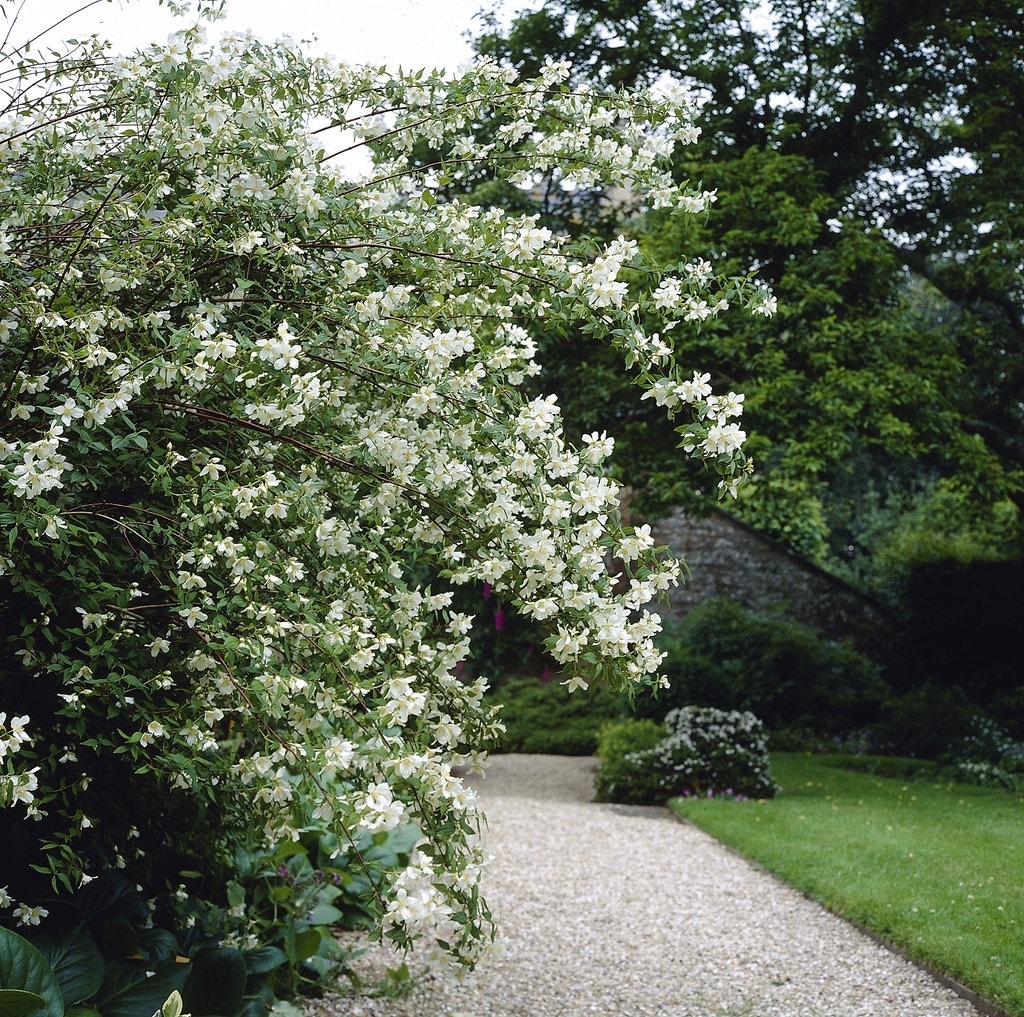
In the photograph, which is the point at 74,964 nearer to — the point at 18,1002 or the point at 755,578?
the point at 18,1002

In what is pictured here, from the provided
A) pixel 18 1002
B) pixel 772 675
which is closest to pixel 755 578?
pixel 772 675

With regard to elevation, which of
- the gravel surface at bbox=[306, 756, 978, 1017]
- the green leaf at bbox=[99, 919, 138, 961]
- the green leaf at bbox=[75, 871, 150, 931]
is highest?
the green leaf at bbox=[75, 871, 150, 931]

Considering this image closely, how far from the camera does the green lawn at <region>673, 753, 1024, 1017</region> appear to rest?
4641 millimetres

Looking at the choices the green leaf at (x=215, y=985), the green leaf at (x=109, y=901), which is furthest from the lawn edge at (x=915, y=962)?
the green leaf at (x=109, y=901)

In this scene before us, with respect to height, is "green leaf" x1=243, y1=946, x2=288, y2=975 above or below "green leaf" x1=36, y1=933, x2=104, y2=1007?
below

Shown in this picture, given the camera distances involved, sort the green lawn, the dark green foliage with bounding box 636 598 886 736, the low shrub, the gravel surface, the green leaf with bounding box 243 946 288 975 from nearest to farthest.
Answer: the green leaf with bounding box 243 946 288 975 < the gravel surface < the green lawn < the low shrub < the dark green foliage with bounding box 636 598 886 736

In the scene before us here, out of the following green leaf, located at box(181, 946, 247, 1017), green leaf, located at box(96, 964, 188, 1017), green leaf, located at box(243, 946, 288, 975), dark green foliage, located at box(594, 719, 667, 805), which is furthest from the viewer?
dark green foliage, located at box(594, 719, 667, 805)

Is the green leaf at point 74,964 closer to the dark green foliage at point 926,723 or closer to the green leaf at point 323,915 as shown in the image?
the green leaf at point 323,915

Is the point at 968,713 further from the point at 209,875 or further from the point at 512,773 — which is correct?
the point at 209,875

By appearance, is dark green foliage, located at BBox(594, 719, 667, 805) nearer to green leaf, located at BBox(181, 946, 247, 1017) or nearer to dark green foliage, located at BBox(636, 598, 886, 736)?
dark green foliage, located at BBox(636, 598, 886, 736)

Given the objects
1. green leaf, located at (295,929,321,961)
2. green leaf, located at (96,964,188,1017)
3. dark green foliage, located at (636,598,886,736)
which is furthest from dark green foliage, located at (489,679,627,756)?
green leaf, located at (96,964,188,1017)

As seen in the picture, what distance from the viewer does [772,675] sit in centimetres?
1276

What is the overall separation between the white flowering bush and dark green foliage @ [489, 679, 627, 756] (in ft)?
31.4

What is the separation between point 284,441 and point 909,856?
17.1 feet
